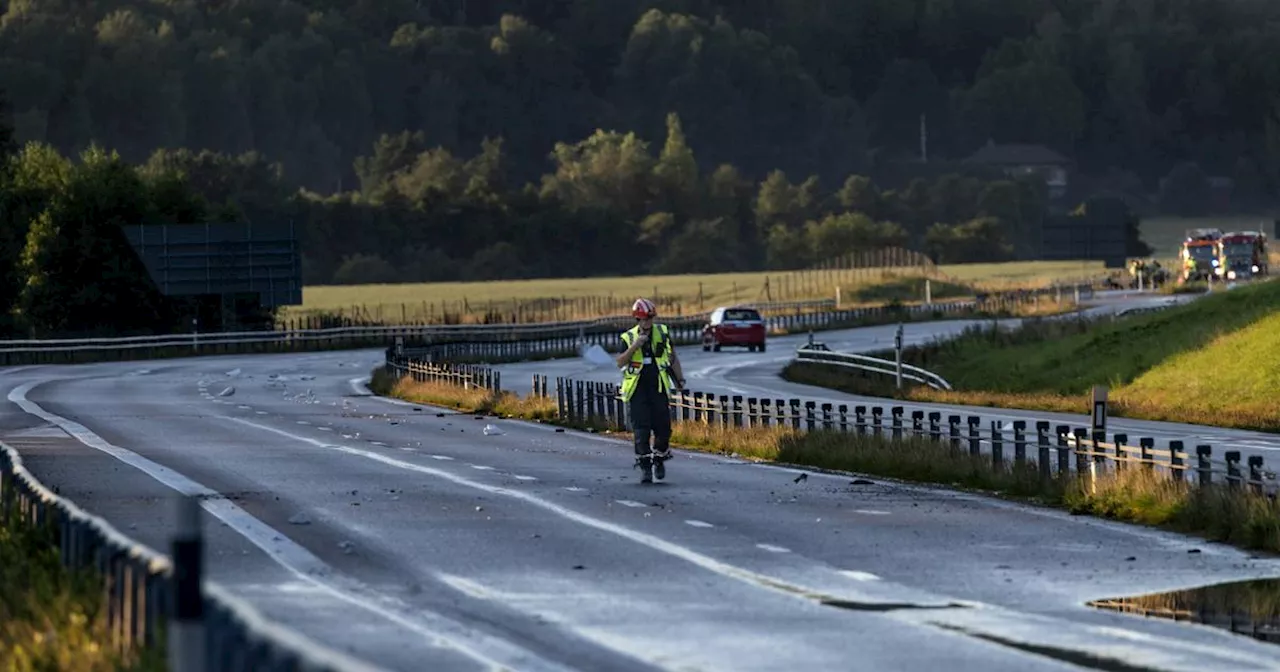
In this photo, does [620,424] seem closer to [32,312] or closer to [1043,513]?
[1043,513]

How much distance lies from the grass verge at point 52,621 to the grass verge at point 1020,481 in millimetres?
8756

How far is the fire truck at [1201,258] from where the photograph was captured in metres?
120

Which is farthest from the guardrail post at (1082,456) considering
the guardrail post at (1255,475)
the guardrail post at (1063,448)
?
the guardrail post at (1255,475)

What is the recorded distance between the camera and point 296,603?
14727 millimetres

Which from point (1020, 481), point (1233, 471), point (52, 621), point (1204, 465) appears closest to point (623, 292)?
point (1020, 481)

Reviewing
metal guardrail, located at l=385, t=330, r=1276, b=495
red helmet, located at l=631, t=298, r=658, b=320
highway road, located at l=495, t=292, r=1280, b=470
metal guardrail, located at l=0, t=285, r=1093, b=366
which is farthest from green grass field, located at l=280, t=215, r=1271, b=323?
red helmet, located at l=631, t=298, r=658, b=320

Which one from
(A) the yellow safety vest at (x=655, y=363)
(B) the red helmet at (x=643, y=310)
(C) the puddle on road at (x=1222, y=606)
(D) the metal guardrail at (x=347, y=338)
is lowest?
(D) the metal guardrail at (x=347, y=338)

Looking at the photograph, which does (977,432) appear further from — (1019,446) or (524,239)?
(524,239)

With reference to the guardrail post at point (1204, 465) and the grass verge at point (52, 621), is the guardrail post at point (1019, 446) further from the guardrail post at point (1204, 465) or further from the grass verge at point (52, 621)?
the grass verge at point (52, 621)

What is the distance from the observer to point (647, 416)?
2489cm

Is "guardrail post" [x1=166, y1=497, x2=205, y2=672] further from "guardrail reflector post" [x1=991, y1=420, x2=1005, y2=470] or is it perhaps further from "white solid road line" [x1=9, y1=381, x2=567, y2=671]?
"guardrail reflector post" [x1=991, y1=420, x2=1005, y2=470]

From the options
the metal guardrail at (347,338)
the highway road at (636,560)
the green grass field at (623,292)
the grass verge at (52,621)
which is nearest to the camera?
the grass verge at (52,621)

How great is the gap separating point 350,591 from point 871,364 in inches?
1863

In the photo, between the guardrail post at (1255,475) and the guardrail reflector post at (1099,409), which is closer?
the guardrail post at (1255,475)
